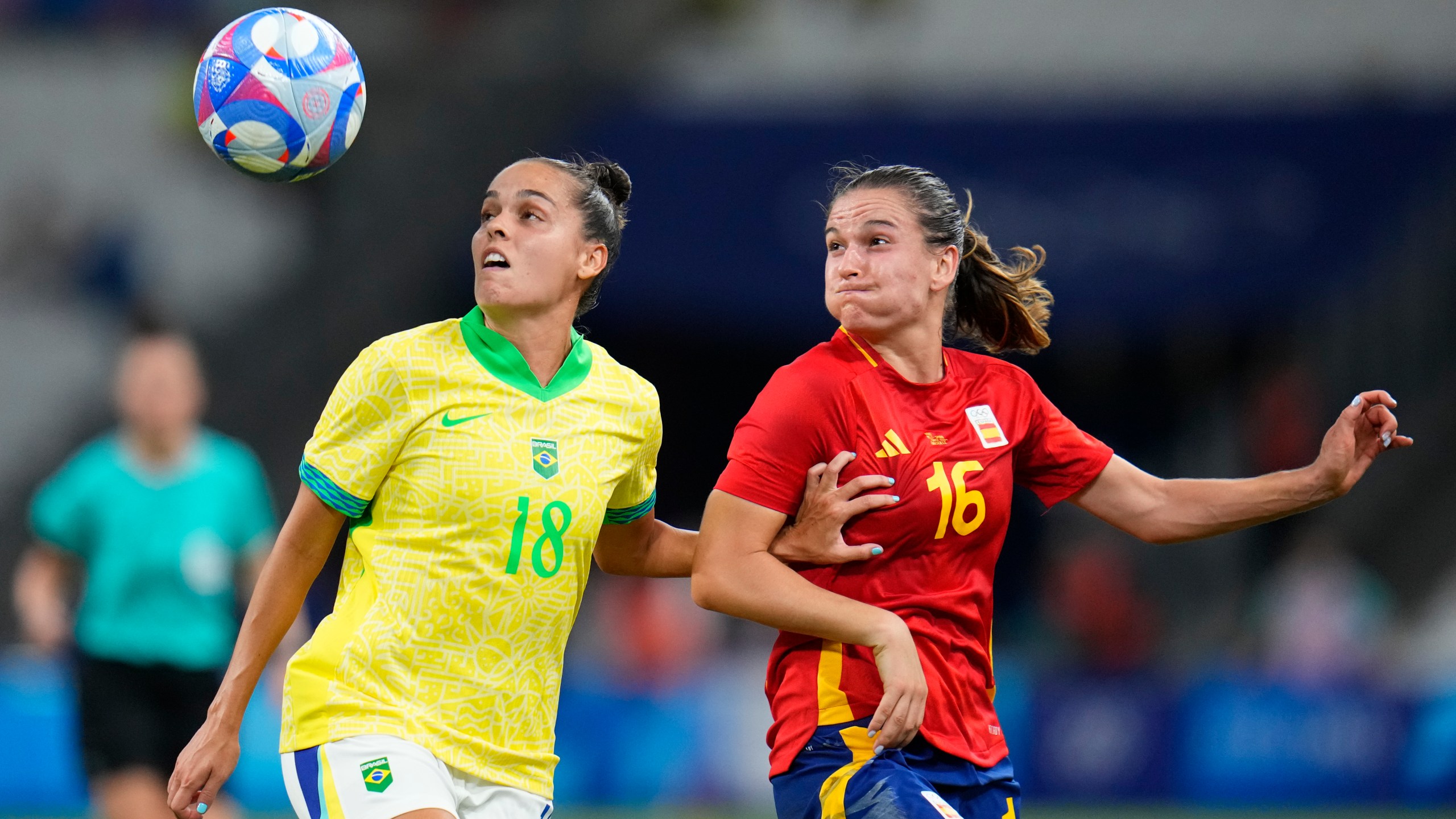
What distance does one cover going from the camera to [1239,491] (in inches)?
187

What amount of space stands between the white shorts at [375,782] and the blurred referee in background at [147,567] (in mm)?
2672

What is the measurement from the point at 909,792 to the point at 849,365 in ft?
3.57

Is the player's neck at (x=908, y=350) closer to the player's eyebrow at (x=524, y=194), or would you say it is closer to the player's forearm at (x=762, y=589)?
the player's forearm at (x=762, y=589)

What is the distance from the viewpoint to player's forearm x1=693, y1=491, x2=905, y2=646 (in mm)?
4109

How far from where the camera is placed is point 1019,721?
11.3 meters

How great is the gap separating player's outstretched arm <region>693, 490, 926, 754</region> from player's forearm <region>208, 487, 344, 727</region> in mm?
916

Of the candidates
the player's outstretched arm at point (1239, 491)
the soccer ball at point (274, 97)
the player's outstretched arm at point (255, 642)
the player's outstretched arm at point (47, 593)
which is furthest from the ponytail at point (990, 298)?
the player's outstretched arm at point (47, 593)

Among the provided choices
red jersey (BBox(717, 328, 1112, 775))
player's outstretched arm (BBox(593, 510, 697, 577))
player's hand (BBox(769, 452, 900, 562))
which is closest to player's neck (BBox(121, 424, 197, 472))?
player's outstretched arm (BBox(593, 510, 697, 577))

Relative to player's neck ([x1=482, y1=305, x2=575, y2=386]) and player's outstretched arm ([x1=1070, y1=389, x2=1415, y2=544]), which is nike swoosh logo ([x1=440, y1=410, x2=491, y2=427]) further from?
player's outstretched arm ([x1=1070, y1=389, x2=1415, y2=544])

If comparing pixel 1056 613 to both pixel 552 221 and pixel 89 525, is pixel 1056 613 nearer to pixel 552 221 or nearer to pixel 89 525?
pixel 89 525

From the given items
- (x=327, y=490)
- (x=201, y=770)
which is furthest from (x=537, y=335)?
(x=201, y=770)

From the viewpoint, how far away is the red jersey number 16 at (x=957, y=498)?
14.1 feet

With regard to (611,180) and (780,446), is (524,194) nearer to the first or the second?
(611,180)

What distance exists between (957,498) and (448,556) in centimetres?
126
